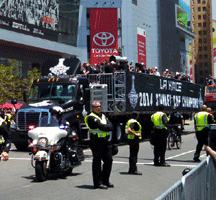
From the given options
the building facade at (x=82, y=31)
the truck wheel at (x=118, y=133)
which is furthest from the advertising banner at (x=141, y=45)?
the truck wheel at (x=118, y=133)

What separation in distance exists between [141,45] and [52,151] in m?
70.7

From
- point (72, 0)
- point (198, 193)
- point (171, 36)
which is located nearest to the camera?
point (198, 193)

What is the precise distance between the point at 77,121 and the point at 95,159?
9.45 meters

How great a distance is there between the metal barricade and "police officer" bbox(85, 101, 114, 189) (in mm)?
3540

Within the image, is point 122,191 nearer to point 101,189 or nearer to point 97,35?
point 101,189

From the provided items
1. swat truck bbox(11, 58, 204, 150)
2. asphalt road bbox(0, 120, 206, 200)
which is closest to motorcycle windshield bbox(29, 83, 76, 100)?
swat truck bbox(11, 58, 204, 150)

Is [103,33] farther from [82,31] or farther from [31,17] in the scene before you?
[31,17]

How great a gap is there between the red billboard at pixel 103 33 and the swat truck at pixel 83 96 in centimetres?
4052

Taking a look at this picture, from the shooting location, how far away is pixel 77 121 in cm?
1908

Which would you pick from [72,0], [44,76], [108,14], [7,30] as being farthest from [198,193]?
[108,14]

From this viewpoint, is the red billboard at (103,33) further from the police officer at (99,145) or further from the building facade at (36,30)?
the police officer at (99,145)

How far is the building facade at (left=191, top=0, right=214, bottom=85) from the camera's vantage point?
538 feet

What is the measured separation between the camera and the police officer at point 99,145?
31.7 feet

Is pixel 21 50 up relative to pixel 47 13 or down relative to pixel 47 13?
down
